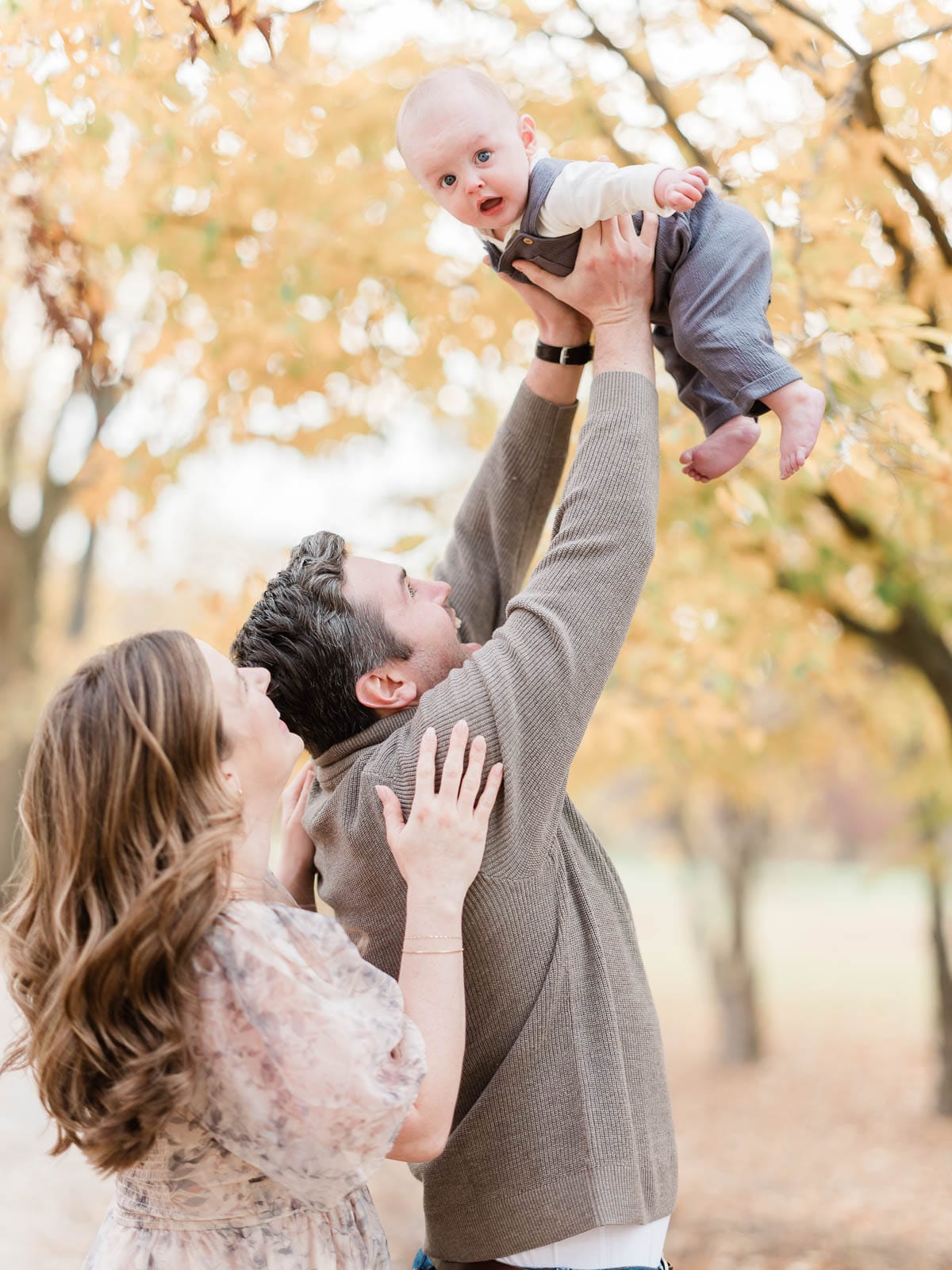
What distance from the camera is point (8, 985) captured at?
5.36ft

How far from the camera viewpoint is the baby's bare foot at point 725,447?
1.92 meters

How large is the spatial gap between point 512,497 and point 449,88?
721 millimetres

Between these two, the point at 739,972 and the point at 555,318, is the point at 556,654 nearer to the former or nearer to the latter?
the point at 555,318

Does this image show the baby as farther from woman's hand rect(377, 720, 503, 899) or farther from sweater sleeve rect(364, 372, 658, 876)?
woman's hand rect(377, 720, 503, 899)

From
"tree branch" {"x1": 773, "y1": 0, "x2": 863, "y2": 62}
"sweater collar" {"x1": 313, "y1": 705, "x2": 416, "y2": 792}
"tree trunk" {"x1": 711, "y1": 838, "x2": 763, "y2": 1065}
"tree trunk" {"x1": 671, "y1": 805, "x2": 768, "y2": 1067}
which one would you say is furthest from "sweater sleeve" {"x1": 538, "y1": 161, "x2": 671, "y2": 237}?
"tree trunk" {"x1": 711, "y1": 838, "x2": 763, "y2": 1065}

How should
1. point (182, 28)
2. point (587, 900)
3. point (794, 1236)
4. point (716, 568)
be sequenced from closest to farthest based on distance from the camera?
point (587, 900)
point (182, 28)
point (716, 568)
point (794, 1236)

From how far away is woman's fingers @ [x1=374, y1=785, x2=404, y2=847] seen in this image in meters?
1.61

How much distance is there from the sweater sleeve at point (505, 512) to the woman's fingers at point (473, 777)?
0.61m

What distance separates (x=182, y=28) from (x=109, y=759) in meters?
1.56

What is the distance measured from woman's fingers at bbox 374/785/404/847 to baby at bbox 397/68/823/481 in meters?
0.78

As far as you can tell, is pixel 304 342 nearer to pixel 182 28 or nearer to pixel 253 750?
pixel 182 28

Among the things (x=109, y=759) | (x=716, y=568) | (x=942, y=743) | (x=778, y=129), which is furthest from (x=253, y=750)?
(x=942, y=743)

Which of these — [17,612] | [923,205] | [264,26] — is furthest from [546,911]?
[17,612]

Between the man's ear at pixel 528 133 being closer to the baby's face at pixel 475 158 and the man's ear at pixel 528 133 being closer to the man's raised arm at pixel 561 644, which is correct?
the baby's face at pixel 475 158
